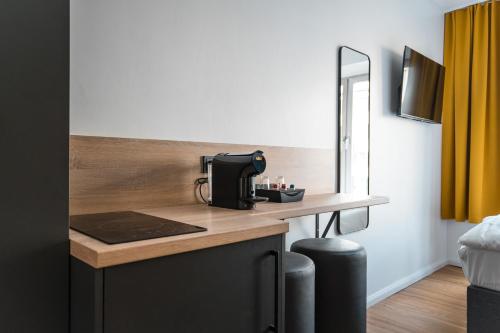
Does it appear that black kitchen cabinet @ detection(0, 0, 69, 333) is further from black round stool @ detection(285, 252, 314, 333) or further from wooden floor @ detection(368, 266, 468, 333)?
wooden floor @ detection(368, 266, 468, 333)

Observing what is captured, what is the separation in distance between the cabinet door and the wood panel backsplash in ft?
2.05

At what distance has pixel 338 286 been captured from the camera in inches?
75.6

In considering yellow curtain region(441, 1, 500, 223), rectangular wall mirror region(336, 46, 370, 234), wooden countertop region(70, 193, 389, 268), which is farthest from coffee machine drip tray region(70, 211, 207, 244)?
yellow curtain region(441, 1, 500, 223)

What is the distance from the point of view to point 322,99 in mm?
2514

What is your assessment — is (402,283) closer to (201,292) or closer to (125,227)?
(201,292)

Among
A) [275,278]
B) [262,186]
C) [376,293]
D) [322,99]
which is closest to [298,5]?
[322,99]

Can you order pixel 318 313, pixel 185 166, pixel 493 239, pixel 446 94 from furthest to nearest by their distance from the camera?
pixel 446 94 < pixel 493 239 < pixel 318 313 < pixel 185 166

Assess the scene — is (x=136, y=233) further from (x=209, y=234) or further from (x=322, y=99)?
(x=322, y=99)

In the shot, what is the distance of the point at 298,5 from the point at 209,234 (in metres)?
1.81

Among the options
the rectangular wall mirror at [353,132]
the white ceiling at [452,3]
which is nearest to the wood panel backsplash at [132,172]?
the rectangular wall mirror at [353,132]

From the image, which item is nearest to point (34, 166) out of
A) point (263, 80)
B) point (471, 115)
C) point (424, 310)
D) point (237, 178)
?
point (237, 178)

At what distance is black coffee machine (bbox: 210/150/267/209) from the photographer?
4.95 feet

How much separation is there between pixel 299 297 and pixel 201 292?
2.16 ft

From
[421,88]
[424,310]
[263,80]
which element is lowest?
[424,310]
